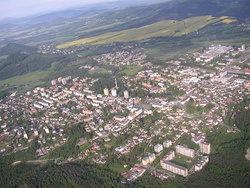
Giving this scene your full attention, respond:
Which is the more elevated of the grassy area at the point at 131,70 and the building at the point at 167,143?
the grassy area at the point at 131,70

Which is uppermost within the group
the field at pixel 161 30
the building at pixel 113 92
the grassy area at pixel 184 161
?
the field at pixel 161 30

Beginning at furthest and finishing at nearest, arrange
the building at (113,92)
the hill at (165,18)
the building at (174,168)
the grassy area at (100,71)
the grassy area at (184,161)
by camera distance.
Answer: the hill at (165,18) < the grassy area at (100,71) < the building at (113,92) < the grassy area at (184,161) < the building at (174,168)

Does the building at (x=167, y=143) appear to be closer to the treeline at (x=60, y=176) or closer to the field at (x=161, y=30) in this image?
the treeline at (x=60, y=176)

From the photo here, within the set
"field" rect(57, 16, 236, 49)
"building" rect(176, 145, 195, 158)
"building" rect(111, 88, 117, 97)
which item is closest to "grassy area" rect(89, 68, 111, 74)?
"building" rect(111, 88, 117, 97)

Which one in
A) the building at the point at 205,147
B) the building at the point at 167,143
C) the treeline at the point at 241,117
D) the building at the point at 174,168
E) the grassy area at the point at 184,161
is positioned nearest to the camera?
the building at the point at 174,168

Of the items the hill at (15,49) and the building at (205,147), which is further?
the hill at (15,49)

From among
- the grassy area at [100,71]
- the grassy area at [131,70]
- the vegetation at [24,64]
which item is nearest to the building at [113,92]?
the grassy area at [131,70]

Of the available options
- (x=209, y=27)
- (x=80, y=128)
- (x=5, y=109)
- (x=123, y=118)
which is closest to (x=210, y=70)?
(x=123, y=118)
